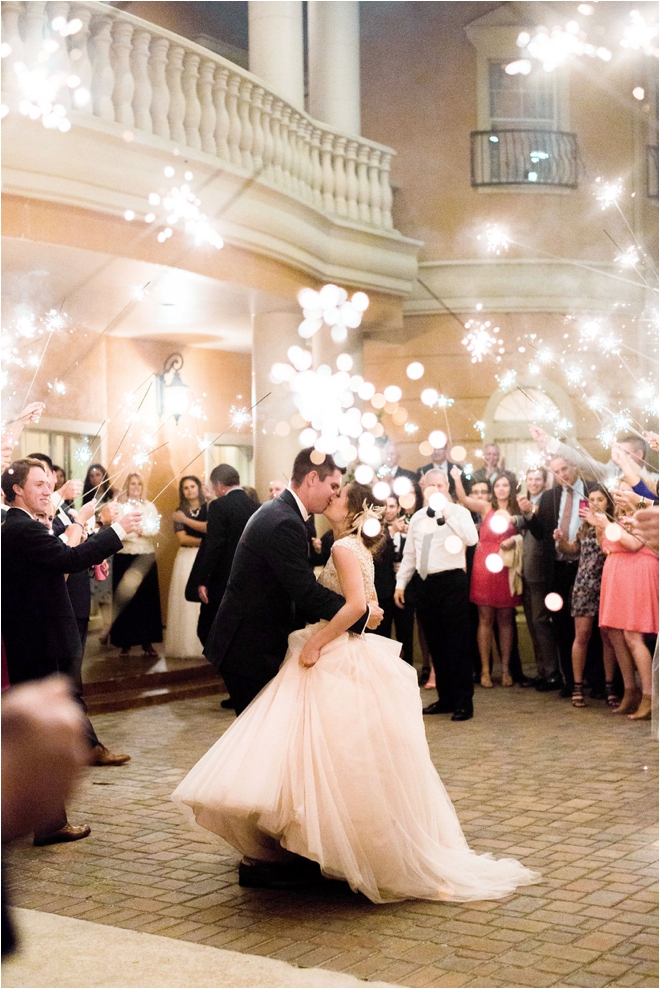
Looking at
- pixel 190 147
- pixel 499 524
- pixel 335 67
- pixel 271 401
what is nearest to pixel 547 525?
pixel 499 524

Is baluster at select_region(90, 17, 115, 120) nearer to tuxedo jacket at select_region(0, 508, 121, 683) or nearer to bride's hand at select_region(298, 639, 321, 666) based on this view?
tuxedo jacket at select_region(0, 508, 121, 683)

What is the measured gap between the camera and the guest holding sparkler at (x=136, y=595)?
33.6 feet

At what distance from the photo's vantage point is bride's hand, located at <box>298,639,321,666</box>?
4.34 m

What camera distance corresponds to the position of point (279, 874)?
435cm

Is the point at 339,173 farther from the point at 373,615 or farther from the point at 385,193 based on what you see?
the point at 373,615

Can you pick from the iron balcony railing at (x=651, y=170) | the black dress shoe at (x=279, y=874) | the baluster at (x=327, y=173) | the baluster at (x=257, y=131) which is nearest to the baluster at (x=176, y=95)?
the baluster at (x=257, y=131)

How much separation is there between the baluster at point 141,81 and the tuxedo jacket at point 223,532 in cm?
295

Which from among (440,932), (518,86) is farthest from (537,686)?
(518,86)

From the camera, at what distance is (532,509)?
29.9ft

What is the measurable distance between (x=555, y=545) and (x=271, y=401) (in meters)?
3.57

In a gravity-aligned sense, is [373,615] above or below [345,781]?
above

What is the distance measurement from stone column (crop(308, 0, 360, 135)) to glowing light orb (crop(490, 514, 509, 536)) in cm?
478

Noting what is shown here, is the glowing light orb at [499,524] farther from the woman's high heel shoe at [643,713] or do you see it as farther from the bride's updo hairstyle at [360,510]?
the bride's updo hairstyle at [360,510]

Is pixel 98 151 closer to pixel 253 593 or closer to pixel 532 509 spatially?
pixel 532 509
